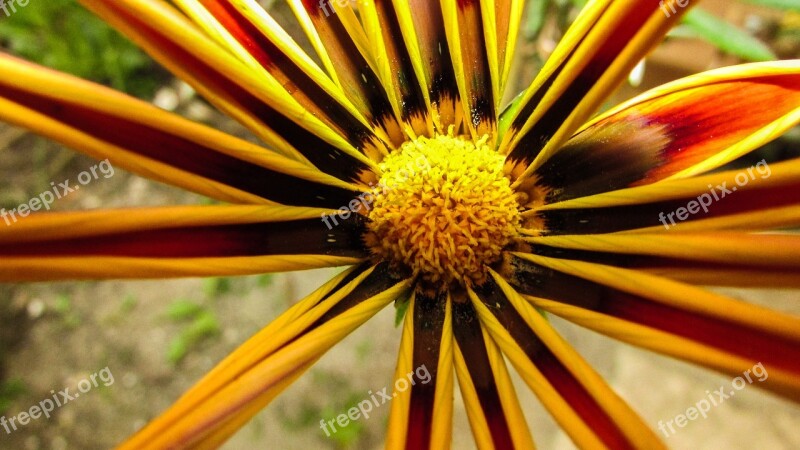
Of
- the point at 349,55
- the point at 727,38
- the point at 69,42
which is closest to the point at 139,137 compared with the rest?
the point at 349,55

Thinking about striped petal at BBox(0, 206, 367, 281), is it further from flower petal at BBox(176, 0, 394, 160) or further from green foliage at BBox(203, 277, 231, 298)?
green foliage at BBox(203, 277, 231, 298)

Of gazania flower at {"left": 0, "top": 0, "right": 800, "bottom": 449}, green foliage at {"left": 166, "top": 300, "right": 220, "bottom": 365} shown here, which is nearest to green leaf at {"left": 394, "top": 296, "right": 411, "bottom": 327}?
gazania flower at {"left": 0, "top": 0, "right": 800, "bottom": 449}

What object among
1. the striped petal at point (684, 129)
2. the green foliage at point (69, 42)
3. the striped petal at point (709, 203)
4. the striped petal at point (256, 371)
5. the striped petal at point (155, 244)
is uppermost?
the green foliage at point (69, 42)

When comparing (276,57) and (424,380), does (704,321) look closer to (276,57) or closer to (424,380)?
(424,380)

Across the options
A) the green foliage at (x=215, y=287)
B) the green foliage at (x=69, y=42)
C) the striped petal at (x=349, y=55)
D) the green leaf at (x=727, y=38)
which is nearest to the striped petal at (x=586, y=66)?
the striped petal at (x=349, y=55)

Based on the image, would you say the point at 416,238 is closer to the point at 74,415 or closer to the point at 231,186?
the point at 231,186

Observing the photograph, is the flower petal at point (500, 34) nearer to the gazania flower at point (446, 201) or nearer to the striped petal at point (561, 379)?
the gazania flower at point (446, 201)
